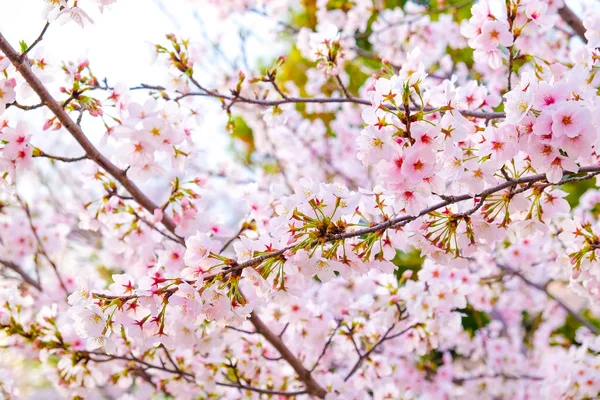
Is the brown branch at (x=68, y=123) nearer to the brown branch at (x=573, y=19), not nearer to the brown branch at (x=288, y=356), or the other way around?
the brown branch at (x=288, y=356)

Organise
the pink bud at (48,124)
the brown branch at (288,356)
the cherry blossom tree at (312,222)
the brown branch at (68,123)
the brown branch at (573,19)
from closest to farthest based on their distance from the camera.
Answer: the cherry blossom tree at (312,222)
the brown branch at (68,123)
the pink bud at (48,124)
the brown branch at (288,356)
the brown branch at (573,19)

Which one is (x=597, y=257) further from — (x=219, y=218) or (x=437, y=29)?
(x=437, y=29)

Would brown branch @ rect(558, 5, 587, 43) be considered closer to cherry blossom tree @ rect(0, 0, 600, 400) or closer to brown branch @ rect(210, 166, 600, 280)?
cherry blossom tree @ rect(0, 0, 600, 400)

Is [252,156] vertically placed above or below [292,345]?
above

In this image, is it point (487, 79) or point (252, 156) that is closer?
point (487, 79)

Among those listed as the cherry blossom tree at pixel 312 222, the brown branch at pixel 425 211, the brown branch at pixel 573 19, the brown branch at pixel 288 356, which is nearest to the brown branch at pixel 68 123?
the cherry blossom tree at pixel 312 222

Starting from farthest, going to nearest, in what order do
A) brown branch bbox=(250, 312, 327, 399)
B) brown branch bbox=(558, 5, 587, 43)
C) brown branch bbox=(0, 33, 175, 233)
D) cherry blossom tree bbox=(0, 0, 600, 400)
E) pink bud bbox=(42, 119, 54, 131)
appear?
brown branch bbox=(558, 5, 587, 43) < brown branch bbox=(250, 312, 327, 399) < pink bud bbox=(42, 119, 54, 131) < brown branch bbox=(0, 33, 175, 233) < cherry blossom tree bbox=(0, 0, 600, 400)

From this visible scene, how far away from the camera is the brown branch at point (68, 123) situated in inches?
52.4

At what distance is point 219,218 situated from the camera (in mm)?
1909

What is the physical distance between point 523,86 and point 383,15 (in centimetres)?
263

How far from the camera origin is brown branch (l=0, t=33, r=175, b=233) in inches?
52.4

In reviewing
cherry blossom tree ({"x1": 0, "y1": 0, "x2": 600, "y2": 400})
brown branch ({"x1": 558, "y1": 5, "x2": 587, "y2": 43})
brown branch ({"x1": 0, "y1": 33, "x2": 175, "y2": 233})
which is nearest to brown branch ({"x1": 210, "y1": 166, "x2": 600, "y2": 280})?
cherry blossom tree ({"x1": 0, "y1": 0, "x2": 600, "y2": 400})

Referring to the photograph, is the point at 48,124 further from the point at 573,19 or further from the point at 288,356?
the point at 573,19

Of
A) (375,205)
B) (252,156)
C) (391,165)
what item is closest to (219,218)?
(375,205)
